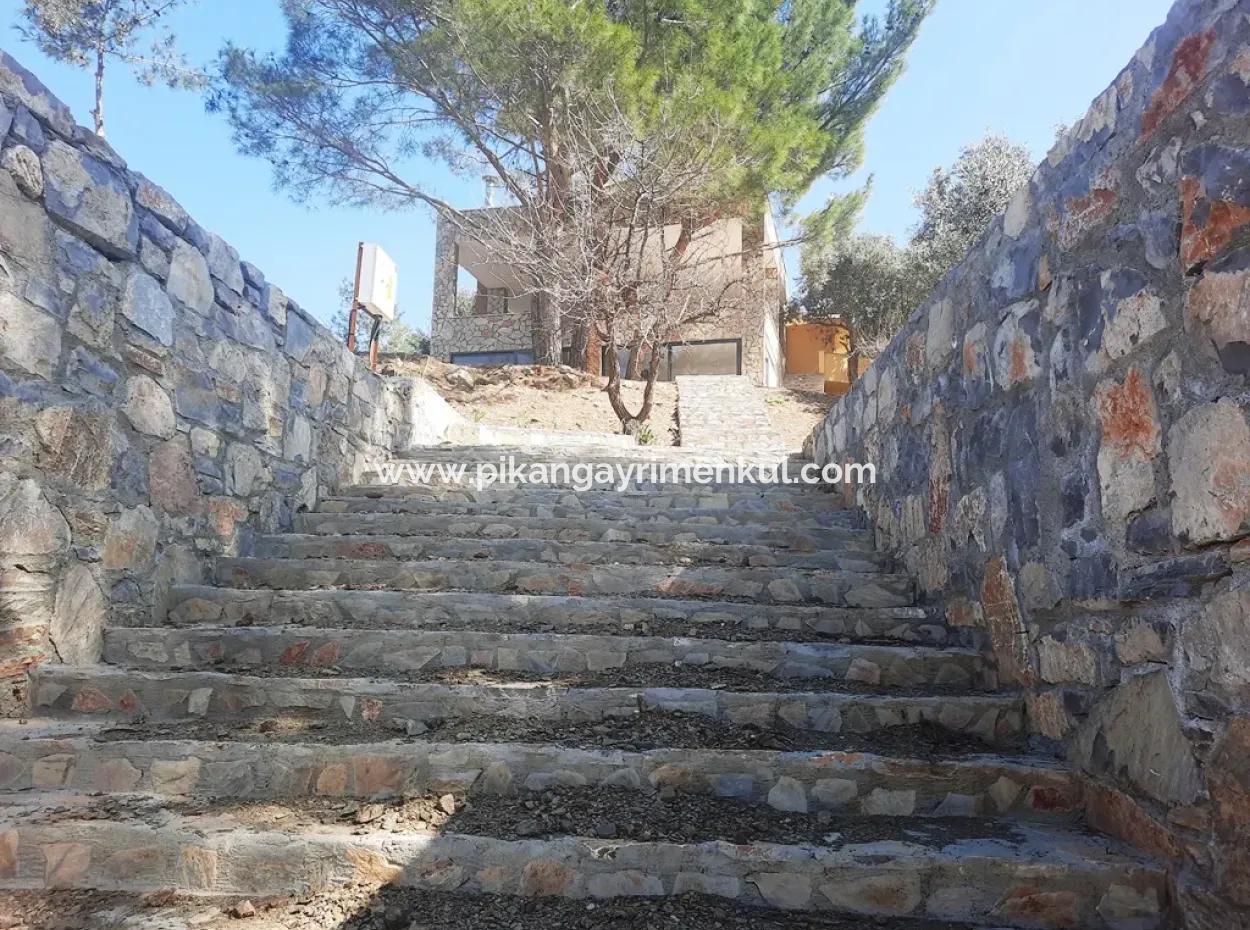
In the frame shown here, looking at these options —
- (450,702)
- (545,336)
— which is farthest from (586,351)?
(450,702)

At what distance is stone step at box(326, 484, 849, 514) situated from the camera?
14.2 feet

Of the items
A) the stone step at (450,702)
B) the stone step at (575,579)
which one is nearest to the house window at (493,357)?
the stone step at (575,579)

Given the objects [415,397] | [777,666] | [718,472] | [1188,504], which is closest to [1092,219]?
[1188,504]

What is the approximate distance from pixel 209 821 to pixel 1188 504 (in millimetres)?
2280

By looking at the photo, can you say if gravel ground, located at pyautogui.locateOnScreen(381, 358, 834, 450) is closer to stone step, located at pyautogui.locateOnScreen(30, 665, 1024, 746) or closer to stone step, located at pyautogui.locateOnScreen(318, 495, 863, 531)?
stone step, located at pyautogui.locateOnScreen(318, 495, 863, 531)

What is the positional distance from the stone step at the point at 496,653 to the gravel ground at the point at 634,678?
2cm

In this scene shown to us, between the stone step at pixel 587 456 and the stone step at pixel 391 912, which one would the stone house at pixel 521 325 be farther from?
the stone step at pixel 391 912

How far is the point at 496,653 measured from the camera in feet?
8.68

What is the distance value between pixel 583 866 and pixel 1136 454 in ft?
5.16

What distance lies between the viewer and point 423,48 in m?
9.77

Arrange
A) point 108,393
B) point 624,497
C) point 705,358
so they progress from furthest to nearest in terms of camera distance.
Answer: point 705,358 → point 624,497 → point 108,393

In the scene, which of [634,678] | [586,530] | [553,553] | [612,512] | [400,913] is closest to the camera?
[400,913]

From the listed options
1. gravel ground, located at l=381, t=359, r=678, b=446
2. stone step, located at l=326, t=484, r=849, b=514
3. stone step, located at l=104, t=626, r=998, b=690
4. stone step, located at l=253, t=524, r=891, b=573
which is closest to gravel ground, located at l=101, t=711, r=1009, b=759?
stone step, located at l=104, t=626, r=998, b=690

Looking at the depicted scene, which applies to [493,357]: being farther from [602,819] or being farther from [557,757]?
[602,819]
